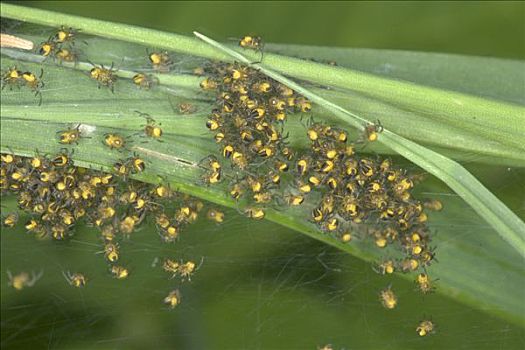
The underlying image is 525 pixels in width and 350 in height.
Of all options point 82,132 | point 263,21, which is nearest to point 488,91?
point 263,21

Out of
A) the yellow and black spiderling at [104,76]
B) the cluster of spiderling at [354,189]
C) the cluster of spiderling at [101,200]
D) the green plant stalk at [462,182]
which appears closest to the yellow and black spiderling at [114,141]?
the cluster of spiderling at [101,200]

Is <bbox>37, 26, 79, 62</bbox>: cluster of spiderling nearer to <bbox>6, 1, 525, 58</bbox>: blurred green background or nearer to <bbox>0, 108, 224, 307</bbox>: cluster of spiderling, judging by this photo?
<bbox>0, 108, 224, 307</bbox>: cluster of spiderling

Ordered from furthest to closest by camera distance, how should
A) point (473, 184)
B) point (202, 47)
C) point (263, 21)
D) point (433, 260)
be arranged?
point (263, 21) < point (433, 260) < point (202, 47) < point (473, 184)

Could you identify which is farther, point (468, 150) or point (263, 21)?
point (263, 21)

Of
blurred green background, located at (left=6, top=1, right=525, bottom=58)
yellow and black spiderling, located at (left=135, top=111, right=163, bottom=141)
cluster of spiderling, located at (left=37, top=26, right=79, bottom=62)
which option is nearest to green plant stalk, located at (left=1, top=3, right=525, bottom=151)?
cluster of spiderling, located at (left=37, top=26, right=79, bottom=62)

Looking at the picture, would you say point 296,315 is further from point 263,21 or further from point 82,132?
point 263,21

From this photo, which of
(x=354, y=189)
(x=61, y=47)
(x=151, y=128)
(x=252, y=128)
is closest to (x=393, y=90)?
(x=354, y=189)

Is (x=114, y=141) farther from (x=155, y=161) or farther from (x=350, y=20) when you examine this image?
(x=350, y=20)

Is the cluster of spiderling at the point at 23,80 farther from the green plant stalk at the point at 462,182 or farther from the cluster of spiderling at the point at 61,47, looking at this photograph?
the green plant stalk at the point at 462,182
